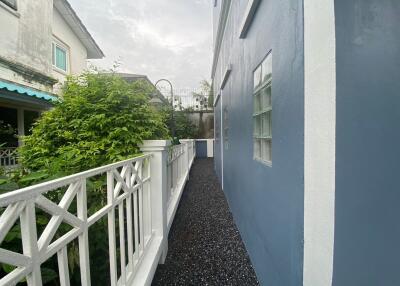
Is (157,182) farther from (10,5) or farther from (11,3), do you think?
(11,3)

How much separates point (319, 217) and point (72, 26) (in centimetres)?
1225

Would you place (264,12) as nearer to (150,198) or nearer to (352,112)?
(352,112)

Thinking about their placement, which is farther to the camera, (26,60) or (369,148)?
(26,60)

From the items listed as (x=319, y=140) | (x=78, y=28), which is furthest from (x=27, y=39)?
(x=319, y=140)

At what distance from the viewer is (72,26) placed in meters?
9.80

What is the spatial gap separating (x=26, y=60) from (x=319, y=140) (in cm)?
847

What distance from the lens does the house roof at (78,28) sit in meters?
8.82

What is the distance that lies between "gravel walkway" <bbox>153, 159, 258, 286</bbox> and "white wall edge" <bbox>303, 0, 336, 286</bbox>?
155 centimetres

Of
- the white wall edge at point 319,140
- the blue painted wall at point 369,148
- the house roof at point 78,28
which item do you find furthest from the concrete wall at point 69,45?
the blue painted wall at point 369,148

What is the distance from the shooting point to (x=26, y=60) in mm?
6582

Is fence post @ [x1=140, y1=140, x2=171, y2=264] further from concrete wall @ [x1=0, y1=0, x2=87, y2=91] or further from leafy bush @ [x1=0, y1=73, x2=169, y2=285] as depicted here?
concrete wall @ [x1=0, y1=0, x2=87, y2=91]

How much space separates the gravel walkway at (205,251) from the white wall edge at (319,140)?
155 centimetres

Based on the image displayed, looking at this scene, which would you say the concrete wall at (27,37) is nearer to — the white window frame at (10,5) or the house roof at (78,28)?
the white window frame at (10,5)

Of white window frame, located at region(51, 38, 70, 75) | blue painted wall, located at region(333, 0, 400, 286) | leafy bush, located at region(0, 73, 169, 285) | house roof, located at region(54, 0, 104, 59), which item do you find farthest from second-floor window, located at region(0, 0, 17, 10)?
blue painted wall, located at region(333, 0, 400, 286)
